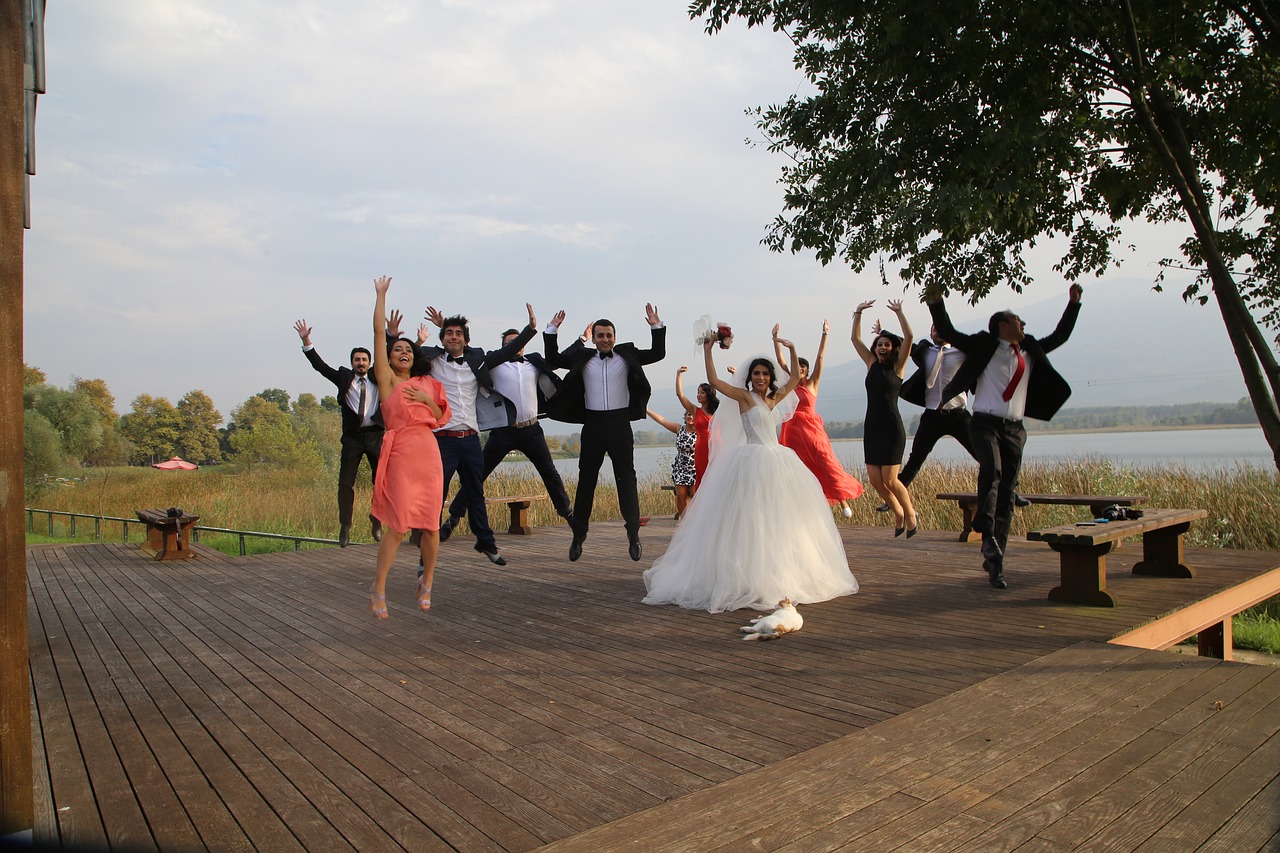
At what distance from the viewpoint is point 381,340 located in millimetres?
5820

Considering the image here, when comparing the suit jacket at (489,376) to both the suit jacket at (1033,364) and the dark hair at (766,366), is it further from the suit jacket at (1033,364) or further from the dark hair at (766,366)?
the suit jacket at (1033,364)

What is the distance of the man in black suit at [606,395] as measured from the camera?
782 cm

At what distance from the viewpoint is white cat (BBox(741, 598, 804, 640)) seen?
4969mm

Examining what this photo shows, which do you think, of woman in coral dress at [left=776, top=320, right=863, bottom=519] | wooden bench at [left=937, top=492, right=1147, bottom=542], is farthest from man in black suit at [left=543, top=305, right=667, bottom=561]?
wooden bench at [left=937, top=492, right=1147, bottom=542]

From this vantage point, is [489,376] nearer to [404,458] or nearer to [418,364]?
[418,364]

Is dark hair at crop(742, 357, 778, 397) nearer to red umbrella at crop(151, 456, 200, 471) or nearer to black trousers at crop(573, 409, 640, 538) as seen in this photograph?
black trousers at crop(573, 409, 640, 538)

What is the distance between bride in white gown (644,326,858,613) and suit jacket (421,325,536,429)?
218 centimetres

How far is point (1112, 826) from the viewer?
2455mm

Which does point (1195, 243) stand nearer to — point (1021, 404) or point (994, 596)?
point (1021, 404)

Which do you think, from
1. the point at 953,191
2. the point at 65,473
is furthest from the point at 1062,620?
the point at 65,473

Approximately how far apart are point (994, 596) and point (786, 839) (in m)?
4.12

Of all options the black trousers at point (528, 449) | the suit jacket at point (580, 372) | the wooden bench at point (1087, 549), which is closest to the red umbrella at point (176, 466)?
the black trousers at point (528, 449)

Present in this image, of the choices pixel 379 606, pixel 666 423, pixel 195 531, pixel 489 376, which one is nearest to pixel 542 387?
pixel 489 376

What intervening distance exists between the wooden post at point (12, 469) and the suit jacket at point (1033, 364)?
17.8ft
